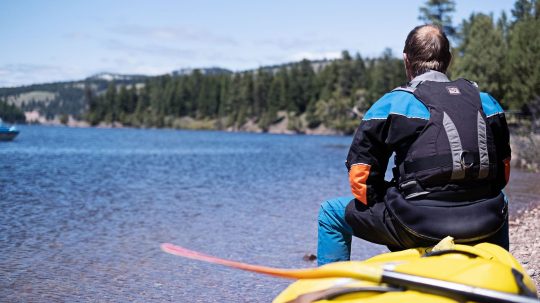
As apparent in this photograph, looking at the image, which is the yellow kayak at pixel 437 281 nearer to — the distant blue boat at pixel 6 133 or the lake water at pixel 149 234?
the lake water at pixel 149 234

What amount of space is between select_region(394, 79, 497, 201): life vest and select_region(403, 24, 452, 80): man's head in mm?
339

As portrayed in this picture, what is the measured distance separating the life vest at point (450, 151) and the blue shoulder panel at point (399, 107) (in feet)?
0.15

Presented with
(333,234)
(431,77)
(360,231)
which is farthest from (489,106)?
(333,234)

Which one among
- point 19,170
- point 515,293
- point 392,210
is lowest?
point 19,170

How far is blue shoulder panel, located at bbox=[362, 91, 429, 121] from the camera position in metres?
4.66

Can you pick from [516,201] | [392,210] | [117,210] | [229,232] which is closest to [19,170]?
[117,210]

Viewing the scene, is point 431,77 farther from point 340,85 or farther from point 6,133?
point 340,85

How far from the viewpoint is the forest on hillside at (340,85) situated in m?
52.7

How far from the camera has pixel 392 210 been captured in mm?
4750

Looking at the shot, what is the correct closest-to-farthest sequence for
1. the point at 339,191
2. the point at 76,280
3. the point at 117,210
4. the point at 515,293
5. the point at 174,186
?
the point at 515,293, the point at 76,280, the point at 117,210, the point at 339,191, the point at 174,186

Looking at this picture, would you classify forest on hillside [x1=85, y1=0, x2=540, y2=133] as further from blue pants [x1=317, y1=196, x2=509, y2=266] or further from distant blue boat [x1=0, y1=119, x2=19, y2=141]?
distant blue boat [x1=0, y1=119, x2=19, y2=141]

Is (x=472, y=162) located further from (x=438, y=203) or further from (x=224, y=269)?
(x=224, y=269)

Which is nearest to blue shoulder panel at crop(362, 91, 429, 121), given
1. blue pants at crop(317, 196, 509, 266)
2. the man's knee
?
blue pants at crop(317, 196, 509, 266)

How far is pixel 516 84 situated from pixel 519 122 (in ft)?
10.3
